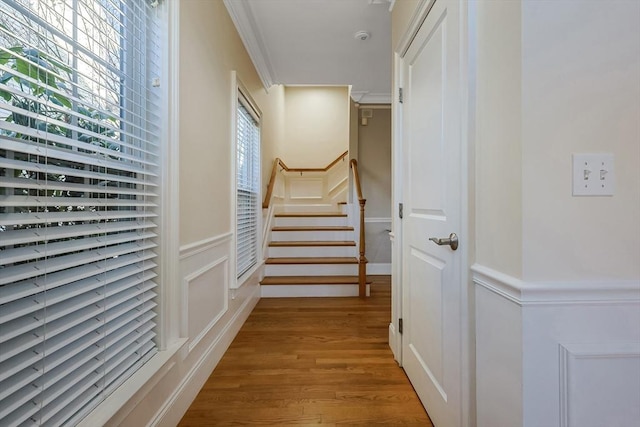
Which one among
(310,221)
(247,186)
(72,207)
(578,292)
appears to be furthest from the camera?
(310,221)

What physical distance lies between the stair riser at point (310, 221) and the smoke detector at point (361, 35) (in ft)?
7.72

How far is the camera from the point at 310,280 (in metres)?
3.34

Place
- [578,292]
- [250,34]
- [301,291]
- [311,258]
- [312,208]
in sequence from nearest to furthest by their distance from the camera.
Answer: [578,292] → [250,34] → [301,291] → [311,258] → [312,208]

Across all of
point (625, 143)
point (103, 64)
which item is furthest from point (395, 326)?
point (103, 64)

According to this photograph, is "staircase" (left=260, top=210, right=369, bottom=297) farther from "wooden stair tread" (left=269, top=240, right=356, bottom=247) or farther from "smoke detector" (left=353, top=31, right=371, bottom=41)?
"smoke detector" (left=353, top=31, right=371, bottom=41)

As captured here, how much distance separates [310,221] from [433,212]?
10.0 feet

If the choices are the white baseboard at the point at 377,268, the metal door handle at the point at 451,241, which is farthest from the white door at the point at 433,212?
the white baseboard at the point at 377,268

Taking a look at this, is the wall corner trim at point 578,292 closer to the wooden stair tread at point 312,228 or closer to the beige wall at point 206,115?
the beige wall at point 206,115

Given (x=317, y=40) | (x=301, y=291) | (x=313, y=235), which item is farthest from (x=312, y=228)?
(x=317, y=40)

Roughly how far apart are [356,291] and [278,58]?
2607 mm

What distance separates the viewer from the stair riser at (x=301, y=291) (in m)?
3.29

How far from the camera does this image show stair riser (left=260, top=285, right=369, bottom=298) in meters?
3.29

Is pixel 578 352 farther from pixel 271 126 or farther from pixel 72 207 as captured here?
pixel 271 126

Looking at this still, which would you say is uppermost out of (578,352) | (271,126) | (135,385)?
(271,126)
